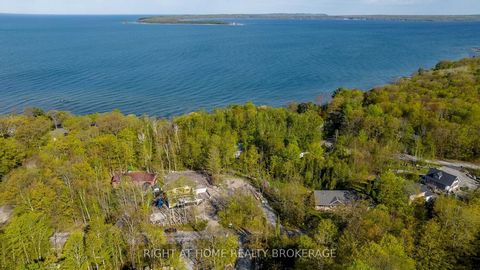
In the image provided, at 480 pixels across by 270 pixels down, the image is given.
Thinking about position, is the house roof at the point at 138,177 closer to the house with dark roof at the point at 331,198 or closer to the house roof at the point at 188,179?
the house roof at the point at 188,179

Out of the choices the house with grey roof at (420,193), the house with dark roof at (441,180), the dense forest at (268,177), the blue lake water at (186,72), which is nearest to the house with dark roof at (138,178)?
the dense forest at (268,177)

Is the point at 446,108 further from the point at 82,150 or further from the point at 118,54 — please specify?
the point at 118,54

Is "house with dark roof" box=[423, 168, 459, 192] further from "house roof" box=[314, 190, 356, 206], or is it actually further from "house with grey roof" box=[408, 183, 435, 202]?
"house roof" box=[314, 190, 356, 206]

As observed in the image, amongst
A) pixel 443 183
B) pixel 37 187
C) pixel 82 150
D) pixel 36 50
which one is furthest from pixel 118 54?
pixel 443 183

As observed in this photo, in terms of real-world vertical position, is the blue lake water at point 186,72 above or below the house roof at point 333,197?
above

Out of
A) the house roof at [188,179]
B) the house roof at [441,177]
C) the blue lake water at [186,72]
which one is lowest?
the house roof at [188,179]

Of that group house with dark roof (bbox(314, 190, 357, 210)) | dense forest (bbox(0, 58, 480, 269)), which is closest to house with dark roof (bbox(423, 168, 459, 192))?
dense forest (bbox(0, 58, 480, 269))

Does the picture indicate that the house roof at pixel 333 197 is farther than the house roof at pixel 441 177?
No

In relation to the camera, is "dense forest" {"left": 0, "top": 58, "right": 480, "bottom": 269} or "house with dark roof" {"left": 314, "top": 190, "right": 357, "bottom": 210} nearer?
"dense forest" {"left": 0, "top": 58, "right": 480, "bottom": 269}
